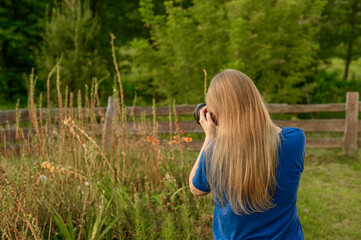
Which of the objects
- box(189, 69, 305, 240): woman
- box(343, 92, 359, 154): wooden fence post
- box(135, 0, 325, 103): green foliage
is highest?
box(135, 0, 325, 103): green foliage

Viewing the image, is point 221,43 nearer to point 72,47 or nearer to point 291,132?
point 72,47

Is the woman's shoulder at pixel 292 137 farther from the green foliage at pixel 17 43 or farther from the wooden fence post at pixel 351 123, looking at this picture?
the green foliage at pixel 17 43

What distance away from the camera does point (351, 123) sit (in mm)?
7309

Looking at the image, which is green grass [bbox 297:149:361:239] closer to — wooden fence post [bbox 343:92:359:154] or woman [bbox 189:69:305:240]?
wooden fence post [bbox 343:92:359:154]

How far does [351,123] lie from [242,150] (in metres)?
Answer: 6.67

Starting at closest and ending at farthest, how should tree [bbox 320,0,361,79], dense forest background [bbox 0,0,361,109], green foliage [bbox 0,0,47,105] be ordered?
dense forest background [bbox 0,0,361,109] → green foliage [bbox 0,0,47,105] → tree [bbox 320,0,361,79]

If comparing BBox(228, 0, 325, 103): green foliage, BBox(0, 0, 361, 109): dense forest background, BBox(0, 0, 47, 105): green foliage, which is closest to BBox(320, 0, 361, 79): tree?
BBox(0, 0, 361, 109): dense forest background

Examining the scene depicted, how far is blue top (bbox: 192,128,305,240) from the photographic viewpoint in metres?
1.57

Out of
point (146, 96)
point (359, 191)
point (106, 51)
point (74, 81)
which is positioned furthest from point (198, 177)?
point (146, 96)

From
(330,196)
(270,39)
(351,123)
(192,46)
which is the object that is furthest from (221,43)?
(330,196)

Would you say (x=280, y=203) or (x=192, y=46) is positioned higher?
(x=192, y=46)

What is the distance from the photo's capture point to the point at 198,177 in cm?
163

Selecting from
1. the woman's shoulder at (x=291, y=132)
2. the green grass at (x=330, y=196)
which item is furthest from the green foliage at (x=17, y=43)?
the woman's shoulder at (x=291, y=132)

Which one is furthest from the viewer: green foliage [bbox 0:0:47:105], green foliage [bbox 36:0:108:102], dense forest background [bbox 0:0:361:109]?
green foliage [bbox 0:0:47:105]
